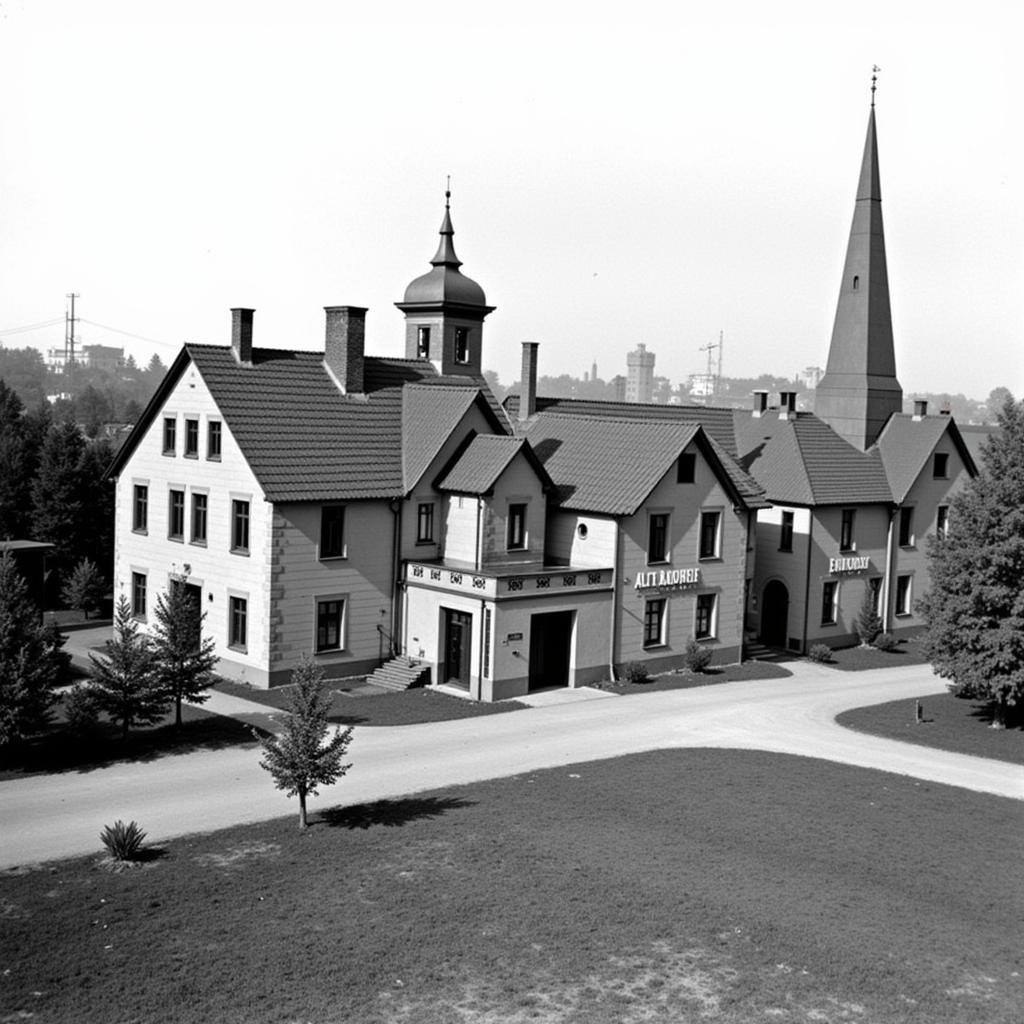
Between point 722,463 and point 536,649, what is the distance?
33.2 feet

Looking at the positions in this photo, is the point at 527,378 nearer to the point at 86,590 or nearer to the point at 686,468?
the point at 686,468

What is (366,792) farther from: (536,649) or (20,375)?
(20,375)

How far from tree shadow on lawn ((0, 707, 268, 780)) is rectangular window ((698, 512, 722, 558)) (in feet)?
59.1

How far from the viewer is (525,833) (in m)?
23.4

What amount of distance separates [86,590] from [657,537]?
77.4 ft

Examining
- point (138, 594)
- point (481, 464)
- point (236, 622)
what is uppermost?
point (481, 464)

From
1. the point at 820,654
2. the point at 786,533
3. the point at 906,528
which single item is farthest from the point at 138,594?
the point at 906,528

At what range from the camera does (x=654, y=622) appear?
41.4 metres

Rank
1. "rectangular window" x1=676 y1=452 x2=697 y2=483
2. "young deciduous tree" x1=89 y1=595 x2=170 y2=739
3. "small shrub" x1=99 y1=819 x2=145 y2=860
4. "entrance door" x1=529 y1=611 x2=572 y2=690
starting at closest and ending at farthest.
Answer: "small shrub" x1=99 y1=819 x2=145 y2=860
"young deciduous tree" x1=89 y1=595 x2=170 y2=739
"entrance door" x1=529 y1=611 x2=572 y2=690
"rectangular window" x1=676 y1=452 x2=697 y2=483

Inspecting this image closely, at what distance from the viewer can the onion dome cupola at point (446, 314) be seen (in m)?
48.6

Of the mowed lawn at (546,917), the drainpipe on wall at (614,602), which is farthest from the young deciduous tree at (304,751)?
the drainpipe on wall at (614,602)

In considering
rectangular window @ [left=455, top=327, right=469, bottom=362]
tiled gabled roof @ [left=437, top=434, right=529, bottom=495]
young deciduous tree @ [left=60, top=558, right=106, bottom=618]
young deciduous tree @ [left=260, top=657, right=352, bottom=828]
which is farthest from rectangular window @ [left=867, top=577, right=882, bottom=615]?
young deciduous tree @ [left=260, top=657, right=352, bottom=828]

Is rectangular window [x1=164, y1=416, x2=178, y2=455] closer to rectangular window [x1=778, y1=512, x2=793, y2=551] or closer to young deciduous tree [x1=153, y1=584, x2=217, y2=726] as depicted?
young deciduous tree [x1=153, y1=584, x2=217, y2=726]

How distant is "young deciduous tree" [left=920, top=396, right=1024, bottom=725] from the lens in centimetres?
3450
